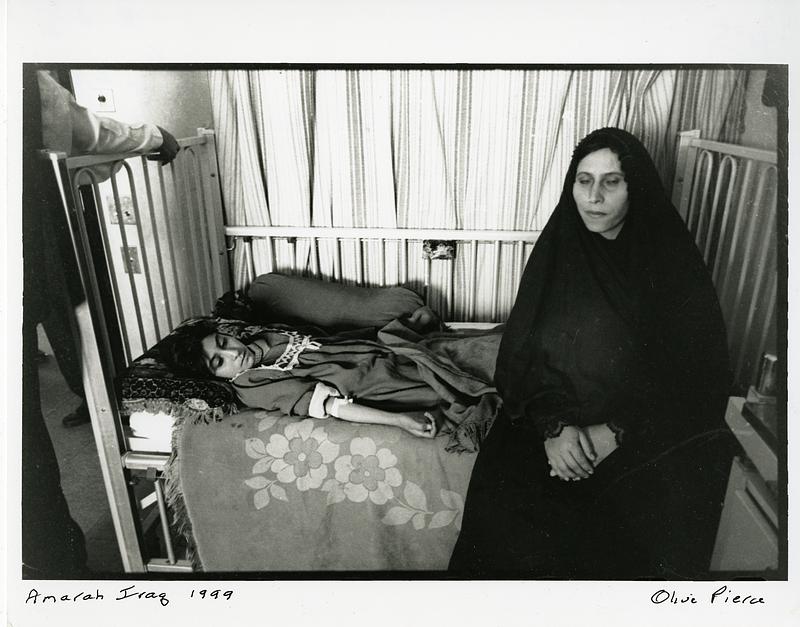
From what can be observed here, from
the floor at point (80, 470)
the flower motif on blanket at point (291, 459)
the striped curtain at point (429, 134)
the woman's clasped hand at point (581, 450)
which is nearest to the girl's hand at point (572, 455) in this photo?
the woman's clasped hand at point (581, 450)

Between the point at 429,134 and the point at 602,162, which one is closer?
the point at 602,162

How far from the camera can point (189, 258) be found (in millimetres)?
1211

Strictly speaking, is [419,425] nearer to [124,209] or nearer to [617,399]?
[617,399]

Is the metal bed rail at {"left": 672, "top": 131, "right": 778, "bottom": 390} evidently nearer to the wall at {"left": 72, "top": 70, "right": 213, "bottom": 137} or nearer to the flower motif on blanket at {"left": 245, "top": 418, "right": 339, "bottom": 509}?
the flower motif on blanket at {"left": 245, "top": 418, "right": 339, "bottom": 509}

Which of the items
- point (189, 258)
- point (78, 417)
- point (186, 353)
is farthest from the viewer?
point (189, 258)

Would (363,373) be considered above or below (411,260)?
below

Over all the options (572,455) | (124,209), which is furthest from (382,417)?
(124,209)

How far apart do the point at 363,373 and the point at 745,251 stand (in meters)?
0.69

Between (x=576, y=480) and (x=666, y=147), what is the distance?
25.7 inches

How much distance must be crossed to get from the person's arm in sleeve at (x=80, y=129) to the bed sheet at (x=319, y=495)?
1.75ft

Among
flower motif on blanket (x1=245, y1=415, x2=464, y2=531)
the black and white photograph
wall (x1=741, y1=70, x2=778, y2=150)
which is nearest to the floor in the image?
the black and white photograph

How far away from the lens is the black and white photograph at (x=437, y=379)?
2.65 ft

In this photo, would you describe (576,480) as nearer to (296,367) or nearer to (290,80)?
(296,367)

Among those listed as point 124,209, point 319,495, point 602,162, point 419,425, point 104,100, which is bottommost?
point 319,495
